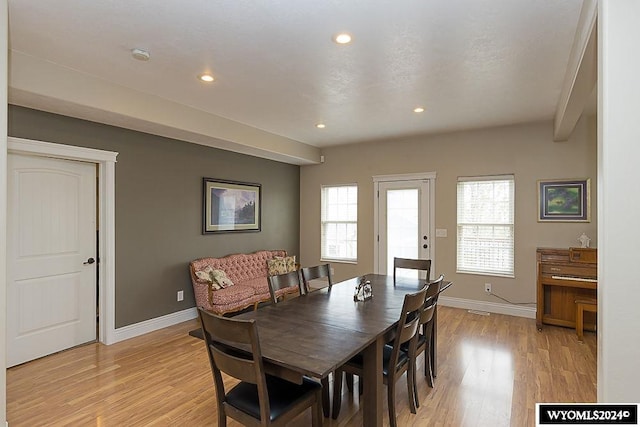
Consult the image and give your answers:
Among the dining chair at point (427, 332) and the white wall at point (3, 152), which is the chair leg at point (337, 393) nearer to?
the dining chair at point (427, 332)

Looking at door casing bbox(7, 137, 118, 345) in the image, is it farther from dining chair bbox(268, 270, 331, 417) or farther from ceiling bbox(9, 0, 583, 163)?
dining chair bbox(268, 270, 331, 417)

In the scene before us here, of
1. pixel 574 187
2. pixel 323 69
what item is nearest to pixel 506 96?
pixel 574 187

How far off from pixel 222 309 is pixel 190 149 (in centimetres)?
213

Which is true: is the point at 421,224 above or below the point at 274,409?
above

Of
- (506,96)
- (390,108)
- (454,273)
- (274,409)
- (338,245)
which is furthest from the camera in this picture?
(338,245)

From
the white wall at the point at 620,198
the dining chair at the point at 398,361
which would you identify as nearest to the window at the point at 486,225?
the dining chair at the point at 398,361

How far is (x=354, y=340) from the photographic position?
190cm

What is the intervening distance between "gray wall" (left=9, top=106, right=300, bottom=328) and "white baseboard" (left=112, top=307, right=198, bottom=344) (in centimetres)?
6

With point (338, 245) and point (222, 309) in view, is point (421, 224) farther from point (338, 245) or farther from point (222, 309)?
point (222, 309)

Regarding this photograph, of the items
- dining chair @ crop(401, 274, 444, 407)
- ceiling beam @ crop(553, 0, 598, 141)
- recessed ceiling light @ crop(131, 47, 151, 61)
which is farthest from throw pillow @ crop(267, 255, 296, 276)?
ceiling beam @ crop(553, 0, 598, 141)

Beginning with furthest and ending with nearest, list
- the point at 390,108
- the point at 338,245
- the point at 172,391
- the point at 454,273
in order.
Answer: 1. the point at 338,245
2. the point at 454,273
3. the point at 390,108
4. the point at 172,391

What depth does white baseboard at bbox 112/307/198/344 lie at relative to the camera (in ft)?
12.9

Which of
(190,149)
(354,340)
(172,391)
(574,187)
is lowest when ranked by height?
(172,391)

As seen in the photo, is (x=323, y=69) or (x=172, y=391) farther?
(x=323, y=69)
